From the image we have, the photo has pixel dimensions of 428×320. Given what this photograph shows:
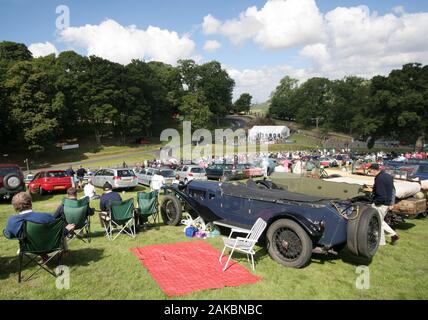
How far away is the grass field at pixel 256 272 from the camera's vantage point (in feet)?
18.4

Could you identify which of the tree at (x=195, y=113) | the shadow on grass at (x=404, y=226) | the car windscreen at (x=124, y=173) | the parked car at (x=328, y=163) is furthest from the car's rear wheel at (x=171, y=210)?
the tree at (x=195, y=113)

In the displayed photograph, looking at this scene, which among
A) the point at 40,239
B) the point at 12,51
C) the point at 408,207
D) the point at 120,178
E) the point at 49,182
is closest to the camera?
the point at 40,239

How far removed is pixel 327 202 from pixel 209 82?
93.9m

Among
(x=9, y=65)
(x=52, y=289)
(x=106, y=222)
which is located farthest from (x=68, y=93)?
(x=52, y=289)

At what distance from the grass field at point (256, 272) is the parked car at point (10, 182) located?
634 centimetres

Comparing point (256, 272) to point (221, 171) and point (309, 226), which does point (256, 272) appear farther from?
point (221, 171)

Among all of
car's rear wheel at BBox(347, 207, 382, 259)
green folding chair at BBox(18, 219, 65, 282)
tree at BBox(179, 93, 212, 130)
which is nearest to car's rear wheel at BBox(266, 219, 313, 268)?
car's rear wheel at BBox(347, 207, 382, 259)

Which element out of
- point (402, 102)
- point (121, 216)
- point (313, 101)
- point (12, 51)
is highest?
point (12, 51)

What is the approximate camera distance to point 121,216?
350 inches

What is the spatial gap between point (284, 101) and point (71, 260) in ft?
358

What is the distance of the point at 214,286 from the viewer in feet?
19.3

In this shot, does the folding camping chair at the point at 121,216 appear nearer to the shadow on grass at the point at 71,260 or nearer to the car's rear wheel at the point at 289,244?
the shadow on grass at the point at 71,260

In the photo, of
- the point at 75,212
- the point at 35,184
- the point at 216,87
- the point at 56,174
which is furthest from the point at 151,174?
the point at 216,87
